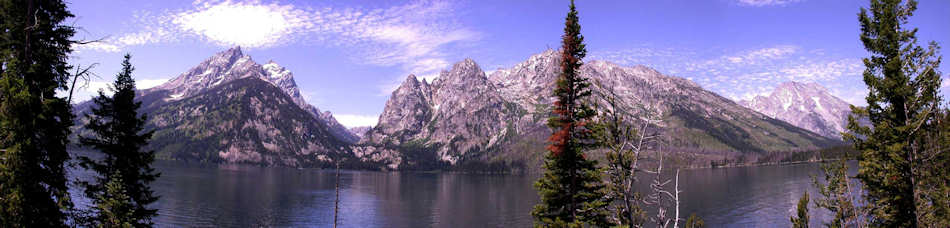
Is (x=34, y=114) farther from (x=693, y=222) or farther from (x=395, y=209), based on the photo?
(x=395, y=209)

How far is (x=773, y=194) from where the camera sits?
176 metres

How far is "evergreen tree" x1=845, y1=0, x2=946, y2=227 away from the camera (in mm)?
25109

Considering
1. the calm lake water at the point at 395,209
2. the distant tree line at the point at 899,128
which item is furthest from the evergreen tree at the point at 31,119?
the calm lake water at the point at 395,209

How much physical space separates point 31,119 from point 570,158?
2822 cm

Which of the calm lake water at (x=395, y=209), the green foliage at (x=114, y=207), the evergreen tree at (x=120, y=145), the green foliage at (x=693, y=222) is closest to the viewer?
the green foliage at (x=693, y=222)

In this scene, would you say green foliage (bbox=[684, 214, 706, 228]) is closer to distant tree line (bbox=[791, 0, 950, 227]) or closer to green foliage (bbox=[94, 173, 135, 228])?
distant tree line (bbox=[791, 0, 950, 227])

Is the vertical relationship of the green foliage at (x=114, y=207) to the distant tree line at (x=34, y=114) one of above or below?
below

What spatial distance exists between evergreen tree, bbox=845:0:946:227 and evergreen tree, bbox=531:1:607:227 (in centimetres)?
1497

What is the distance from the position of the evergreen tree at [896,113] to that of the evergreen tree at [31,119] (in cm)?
3963

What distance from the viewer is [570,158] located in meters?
33.2

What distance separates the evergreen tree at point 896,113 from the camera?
25.1 meters

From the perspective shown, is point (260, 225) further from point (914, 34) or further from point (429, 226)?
point (914, 34)

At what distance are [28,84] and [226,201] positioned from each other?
16062 cm

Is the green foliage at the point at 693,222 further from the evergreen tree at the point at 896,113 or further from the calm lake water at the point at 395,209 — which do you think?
the calm lake water at the point at 395,209
